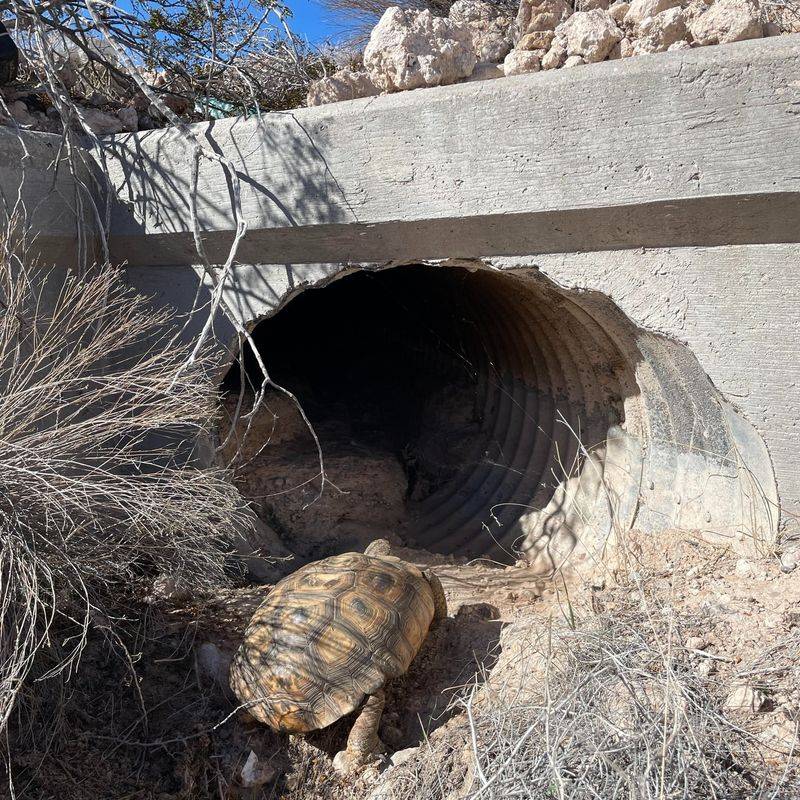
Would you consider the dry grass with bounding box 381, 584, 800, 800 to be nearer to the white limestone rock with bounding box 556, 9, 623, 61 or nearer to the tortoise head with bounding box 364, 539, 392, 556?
the tortoise head with bounding box 364, 539, 392, 556

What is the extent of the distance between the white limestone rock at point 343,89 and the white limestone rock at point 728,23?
153 centimetres

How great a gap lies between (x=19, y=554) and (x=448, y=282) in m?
4.02

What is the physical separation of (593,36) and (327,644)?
2893 mm

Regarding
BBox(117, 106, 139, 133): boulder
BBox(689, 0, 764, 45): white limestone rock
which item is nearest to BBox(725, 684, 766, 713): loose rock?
BBox(689, 0, 764, 45): white limestone rock

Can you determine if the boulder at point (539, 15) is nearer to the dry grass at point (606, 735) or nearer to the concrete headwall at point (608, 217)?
the concrete headwall at point (608, 217)

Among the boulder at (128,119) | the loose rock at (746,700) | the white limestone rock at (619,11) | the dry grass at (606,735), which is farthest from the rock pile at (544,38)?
the loose rock at (746,700)

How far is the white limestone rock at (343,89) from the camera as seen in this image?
11.8 ft

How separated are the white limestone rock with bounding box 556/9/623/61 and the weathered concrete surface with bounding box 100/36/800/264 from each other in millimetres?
384

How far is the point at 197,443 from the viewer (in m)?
3.97

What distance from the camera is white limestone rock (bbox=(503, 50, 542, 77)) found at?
3252 millimetres

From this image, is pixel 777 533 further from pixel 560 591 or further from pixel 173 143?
pixel 173 143

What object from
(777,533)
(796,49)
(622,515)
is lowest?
(622,515)

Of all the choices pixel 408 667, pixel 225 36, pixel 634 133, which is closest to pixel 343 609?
pixel 408 667

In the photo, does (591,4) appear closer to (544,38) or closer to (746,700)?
(544,38)
